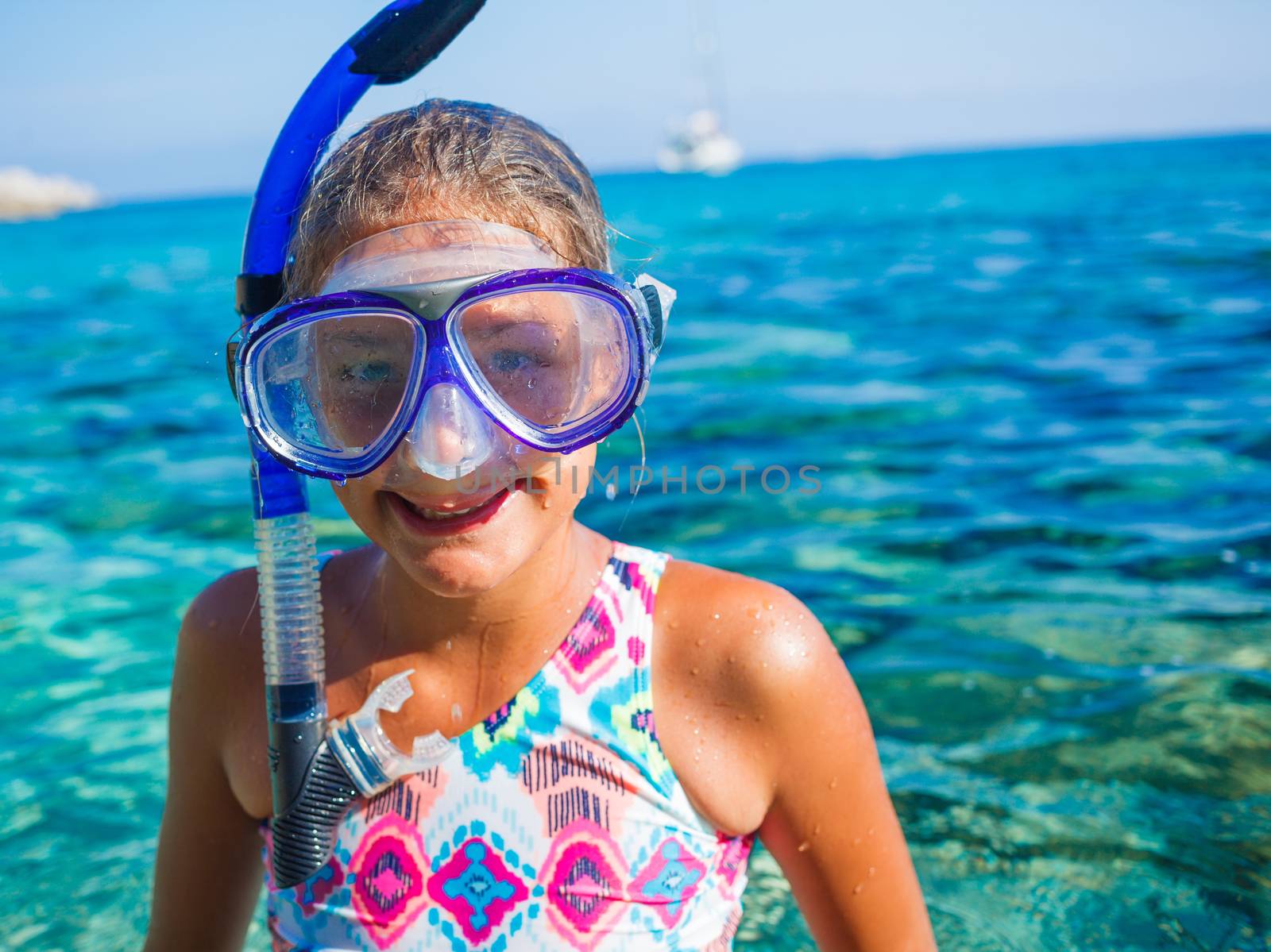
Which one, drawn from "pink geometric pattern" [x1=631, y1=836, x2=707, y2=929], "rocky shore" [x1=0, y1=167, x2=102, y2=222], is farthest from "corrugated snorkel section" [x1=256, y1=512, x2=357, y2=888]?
"rocky shore" [x1=0, y1=167, x2=102, y2=222]

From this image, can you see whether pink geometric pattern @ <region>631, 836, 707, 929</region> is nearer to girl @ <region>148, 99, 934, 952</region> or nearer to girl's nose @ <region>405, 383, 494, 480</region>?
girl @ <region>148, 99, 934, 952</region>

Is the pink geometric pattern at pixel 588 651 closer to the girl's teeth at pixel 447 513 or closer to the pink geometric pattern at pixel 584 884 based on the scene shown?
the pink geometric pattern at pixel 584 884

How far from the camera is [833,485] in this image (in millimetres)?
5625

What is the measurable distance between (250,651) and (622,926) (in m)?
0.75

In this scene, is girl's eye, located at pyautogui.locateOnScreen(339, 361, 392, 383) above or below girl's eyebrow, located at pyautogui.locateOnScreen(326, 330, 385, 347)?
below

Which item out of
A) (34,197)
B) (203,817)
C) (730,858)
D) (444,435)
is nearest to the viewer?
(444,435)

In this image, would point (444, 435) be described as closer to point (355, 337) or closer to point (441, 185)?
point (355, 337)

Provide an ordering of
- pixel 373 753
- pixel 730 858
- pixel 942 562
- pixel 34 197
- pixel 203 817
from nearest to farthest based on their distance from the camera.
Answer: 1. pixel 373 753
2. pixel 730 858
3. pixel 203 817
4. pixel 942 562
5. pixel 34 197

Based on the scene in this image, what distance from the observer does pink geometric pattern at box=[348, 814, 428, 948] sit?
5.86 feet

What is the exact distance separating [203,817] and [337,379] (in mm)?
856

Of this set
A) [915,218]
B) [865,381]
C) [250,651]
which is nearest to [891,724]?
[250,651]

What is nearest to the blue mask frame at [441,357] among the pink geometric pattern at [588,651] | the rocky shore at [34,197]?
the pink geometric pattern at [588,651]

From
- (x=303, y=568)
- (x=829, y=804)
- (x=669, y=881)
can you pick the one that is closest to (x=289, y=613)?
(x=303, y=568)

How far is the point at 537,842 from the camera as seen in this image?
1783 mm
